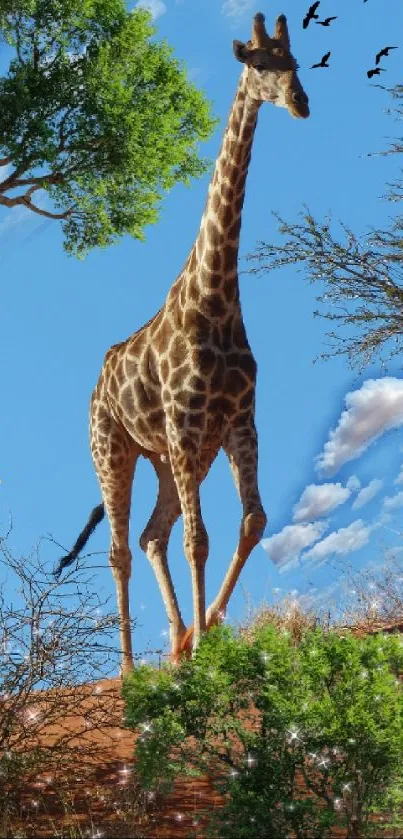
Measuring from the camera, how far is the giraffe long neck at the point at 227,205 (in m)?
7.90

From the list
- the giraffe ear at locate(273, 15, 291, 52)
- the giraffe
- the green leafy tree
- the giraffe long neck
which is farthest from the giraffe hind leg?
the green leafy tree

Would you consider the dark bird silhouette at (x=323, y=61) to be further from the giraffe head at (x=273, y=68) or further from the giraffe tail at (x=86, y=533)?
the giraffe tail at (x=86, y=533)

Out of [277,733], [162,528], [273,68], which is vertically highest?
[273,68]

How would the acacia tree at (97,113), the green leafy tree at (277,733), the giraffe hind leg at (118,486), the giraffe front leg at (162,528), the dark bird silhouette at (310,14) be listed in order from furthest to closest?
the acacia tree at (97,113) → the giraffe hind leg at (118,486) → the giraffe front leg at (162,528) → the dark bird silhouette at (310,14) → the green leafy tree at (277,733)

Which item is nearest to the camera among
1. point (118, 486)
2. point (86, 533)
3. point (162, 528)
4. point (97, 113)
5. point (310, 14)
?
point (310, 14)

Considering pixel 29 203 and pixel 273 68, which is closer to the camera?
pixel 273 68

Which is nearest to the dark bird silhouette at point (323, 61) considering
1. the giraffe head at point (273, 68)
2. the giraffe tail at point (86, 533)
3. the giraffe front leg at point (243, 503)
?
the giraffe head at point (273, 68)

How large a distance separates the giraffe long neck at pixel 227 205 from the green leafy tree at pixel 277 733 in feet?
10.8

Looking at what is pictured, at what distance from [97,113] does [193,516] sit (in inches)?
491

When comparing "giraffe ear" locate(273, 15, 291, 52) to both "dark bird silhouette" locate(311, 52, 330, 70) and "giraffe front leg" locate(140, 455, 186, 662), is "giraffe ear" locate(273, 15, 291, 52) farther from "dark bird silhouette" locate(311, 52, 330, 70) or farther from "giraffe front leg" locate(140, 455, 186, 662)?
"giraffe front leg" locate(140, 455, 186, 662)

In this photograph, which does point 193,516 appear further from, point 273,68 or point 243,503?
point 273,68

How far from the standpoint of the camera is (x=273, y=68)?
7.60m

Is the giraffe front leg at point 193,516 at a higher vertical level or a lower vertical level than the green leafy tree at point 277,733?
higher

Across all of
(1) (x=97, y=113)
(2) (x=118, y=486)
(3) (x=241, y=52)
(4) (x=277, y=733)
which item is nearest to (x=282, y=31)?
(3) (x=241, y=52)
